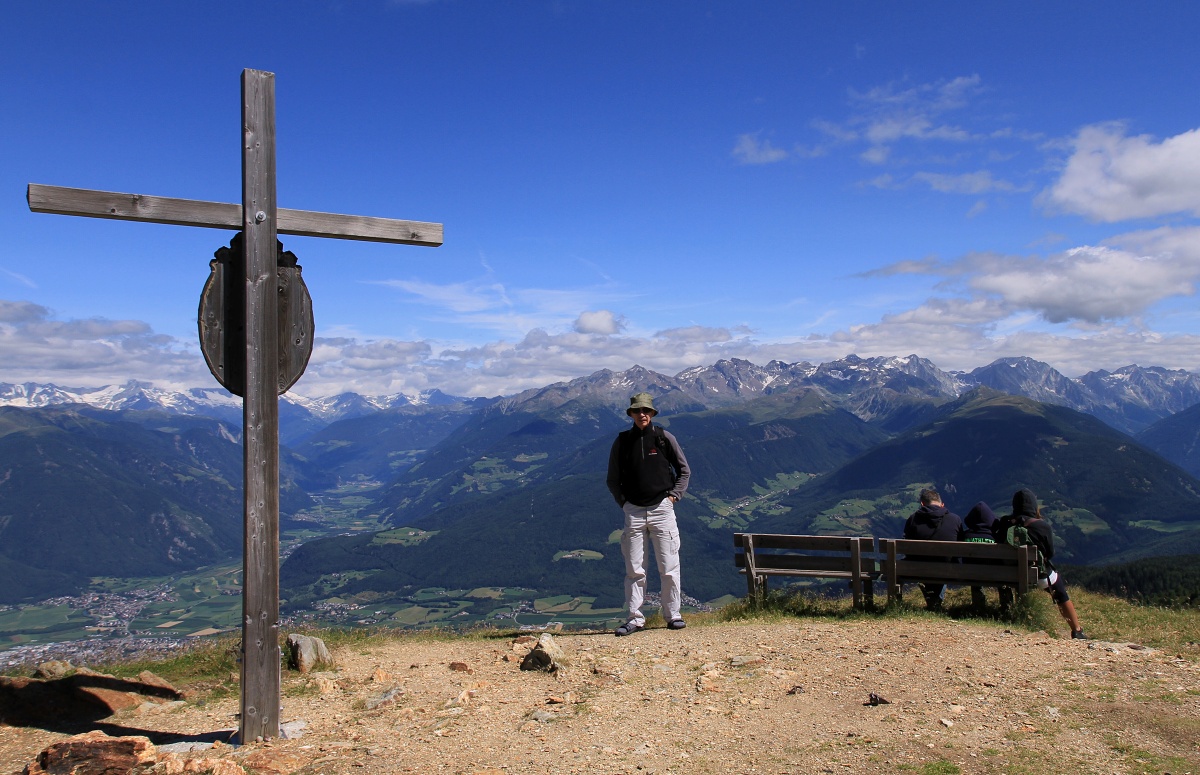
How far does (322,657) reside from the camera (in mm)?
9281

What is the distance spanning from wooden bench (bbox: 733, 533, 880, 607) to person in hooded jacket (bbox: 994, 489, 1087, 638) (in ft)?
7.48

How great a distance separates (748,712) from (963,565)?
6703mm

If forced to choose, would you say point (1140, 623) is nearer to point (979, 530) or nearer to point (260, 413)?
point (979, 530)

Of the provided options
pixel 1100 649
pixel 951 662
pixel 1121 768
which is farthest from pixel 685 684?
pixel 1100 649

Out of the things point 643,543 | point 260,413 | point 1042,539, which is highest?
point 260,413

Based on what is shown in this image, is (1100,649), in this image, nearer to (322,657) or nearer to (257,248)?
(322,657)

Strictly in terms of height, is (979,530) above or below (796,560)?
above

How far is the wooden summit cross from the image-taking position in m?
6.19

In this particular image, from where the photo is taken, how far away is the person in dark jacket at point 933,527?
13.1 meters

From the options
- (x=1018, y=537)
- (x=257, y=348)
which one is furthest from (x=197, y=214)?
(x=1018, y=537)

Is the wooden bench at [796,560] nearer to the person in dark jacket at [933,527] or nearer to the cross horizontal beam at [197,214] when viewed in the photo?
the person in dark jacket at [933,527]

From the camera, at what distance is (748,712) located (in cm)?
707

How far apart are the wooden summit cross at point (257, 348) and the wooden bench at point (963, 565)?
9.83 m

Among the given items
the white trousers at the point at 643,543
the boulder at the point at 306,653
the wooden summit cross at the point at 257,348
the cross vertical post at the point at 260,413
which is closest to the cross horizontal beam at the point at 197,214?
the wooden summit cross at the point at 257,348
